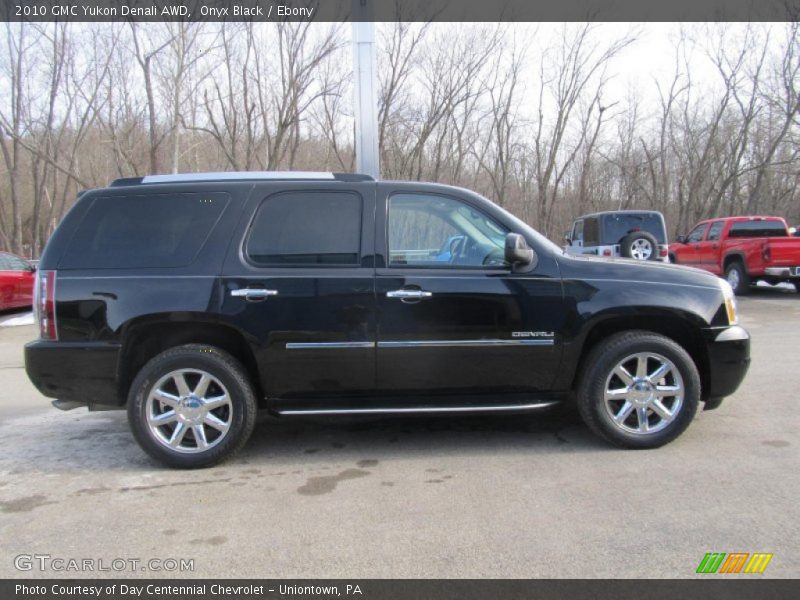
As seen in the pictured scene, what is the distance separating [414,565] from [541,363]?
71.1 inches

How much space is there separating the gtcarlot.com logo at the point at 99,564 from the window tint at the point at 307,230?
1961 millimetres

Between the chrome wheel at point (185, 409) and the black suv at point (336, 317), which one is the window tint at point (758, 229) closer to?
the black suv at point (336, 317)

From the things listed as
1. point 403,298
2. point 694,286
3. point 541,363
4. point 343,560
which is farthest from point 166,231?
point 694,286

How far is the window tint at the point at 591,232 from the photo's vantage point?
14.5 meters

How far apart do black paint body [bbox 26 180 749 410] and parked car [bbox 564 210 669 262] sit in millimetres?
10223

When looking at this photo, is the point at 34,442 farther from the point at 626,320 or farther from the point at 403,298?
the point at 626,320

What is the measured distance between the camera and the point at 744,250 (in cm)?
1348

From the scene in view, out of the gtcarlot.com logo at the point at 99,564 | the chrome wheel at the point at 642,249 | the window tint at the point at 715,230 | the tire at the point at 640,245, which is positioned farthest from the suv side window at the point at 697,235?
the gtcarlot.com logo at the point at 99,564

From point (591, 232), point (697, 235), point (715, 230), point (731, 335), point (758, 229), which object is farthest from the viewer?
point (697, 235)

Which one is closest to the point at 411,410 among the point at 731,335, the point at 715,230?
the point at 731,335

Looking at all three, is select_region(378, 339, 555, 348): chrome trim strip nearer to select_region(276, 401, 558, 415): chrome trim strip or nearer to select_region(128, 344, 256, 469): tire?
select_region(276, 401, 558, 415): chrome trim strip

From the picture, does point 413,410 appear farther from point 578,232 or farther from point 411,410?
point 578,232

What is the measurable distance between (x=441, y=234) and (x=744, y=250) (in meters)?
12.1

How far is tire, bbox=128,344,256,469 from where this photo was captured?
3.94 metres
